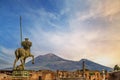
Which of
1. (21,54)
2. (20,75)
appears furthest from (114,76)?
(21,54)

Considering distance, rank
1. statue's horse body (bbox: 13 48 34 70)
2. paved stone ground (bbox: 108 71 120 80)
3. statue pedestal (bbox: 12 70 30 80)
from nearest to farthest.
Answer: paved stone ground (bbox: 108 71 120 80) < statue pedestal (bbox: 12 70 30 80) < statue's horse body (bbox: 13 48 34 70)

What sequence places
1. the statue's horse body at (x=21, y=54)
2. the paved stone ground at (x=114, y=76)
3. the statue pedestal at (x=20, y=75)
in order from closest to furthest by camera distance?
the paved stone ground at (x=114, y=76)
the statue pedestal at (x=20, y=75)
the statue's horse body at (x=21, y=54)

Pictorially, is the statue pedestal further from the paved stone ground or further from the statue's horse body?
the paved stone ground

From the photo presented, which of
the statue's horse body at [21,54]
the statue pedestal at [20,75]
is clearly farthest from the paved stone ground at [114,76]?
the statue's horse body at [21,54]

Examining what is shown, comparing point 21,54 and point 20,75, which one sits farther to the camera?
point 21,54

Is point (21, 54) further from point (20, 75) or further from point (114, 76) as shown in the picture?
point (114, 76)

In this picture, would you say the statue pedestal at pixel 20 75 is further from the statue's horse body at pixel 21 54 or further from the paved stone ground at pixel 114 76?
the paved stone ground at pixel 114 76

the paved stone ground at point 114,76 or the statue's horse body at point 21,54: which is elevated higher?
the statue's horse body at point 21,54

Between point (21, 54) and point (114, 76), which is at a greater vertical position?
point (21, 54)

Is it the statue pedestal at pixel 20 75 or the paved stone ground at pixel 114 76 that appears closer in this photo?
the paved stone ground at pixel 114 76

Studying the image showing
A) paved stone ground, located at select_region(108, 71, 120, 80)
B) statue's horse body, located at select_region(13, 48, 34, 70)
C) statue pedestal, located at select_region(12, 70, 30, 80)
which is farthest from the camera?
statue's horse body, located at select_region(13, 48, 34, 70)

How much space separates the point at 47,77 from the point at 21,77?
1199 inches

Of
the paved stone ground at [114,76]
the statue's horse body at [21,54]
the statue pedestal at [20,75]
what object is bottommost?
the statue pedestal at [20,75]

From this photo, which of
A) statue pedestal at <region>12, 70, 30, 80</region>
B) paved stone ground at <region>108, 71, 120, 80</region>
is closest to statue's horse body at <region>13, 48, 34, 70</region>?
statue pedestal at <region>12, 70, 30, 80</region>
